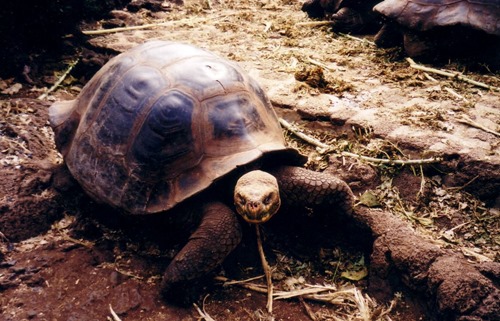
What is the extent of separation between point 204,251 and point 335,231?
83 cm

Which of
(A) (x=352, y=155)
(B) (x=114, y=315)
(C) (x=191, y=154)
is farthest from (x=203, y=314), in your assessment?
(A) (x=352, y=155)

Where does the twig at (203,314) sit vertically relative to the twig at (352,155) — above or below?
below

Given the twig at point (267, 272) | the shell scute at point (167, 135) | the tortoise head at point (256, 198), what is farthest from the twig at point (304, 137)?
the shell scute at point (167, 135)

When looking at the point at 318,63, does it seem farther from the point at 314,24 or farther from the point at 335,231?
the point at 335,231

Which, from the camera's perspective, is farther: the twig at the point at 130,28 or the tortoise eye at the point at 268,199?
the twig at the point at 130,28

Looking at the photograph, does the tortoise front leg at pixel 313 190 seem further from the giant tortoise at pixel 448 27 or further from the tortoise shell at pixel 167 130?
the giant tortoise at pixel 448 27

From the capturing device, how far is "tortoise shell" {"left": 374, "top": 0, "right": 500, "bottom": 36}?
153 inches

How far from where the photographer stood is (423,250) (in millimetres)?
2104

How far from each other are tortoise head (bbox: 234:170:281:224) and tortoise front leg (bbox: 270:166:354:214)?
0.26 m

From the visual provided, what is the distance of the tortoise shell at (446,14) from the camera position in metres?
3.90

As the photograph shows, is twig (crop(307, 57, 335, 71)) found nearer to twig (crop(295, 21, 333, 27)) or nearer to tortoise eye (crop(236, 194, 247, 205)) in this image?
twig (crop(295, 21, 333, 27))

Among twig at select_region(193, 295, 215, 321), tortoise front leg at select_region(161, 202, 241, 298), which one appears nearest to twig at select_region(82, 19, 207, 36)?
tortoise front leg at select_region(161, 202, 241, 298)

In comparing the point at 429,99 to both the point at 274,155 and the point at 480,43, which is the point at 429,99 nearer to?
the point at 480,43

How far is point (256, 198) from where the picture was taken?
196 cm
